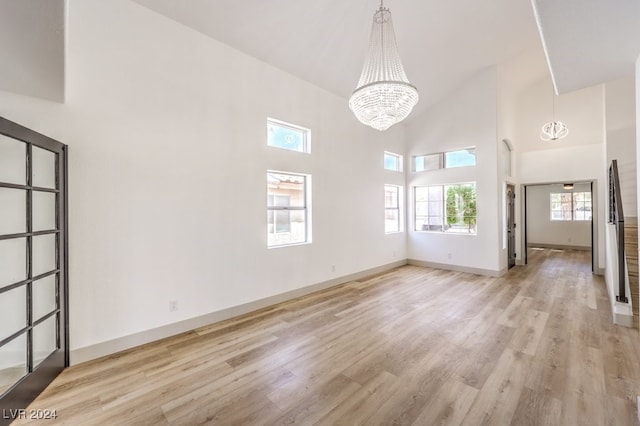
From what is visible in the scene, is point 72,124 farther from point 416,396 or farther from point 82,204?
point 416,396

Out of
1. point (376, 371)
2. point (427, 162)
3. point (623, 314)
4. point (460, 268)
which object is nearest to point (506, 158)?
point (427, 162)

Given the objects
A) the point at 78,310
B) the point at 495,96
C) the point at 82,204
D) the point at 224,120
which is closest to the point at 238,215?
the point at 224,120

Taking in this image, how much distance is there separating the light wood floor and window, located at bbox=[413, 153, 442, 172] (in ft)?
12.4

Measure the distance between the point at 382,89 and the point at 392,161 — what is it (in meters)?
4.42

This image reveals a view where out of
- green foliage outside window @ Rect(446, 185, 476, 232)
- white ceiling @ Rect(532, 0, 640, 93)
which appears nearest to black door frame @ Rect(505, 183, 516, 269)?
green foliage outside window @ Rect(446, 185, 476, 232)

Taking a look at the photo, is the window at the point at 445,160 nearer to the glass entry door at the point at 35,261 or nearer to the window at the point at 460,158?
the window at the point at 460,158

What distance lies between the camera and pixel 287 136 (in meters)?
4.55

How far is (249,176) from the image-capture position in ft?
12.8

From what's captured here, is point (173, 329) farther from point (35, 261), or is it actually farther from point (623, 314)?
point (623, 314)

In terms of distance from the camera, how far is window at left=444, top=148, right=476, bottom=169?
619 cm

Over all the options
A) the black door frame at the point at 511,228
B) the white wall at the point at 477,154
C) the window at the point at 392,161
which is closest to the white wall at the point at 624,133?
the white wall at the point at 477,154

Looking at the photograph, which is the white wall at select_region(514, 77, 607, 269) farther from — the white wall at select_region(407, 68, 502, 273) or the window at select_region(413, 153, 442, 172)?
the window at select_region(413, 153, 442, 172)

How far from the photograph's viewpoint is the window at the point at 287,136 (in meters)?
4.32

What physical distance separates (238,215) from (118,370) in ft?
6.83
